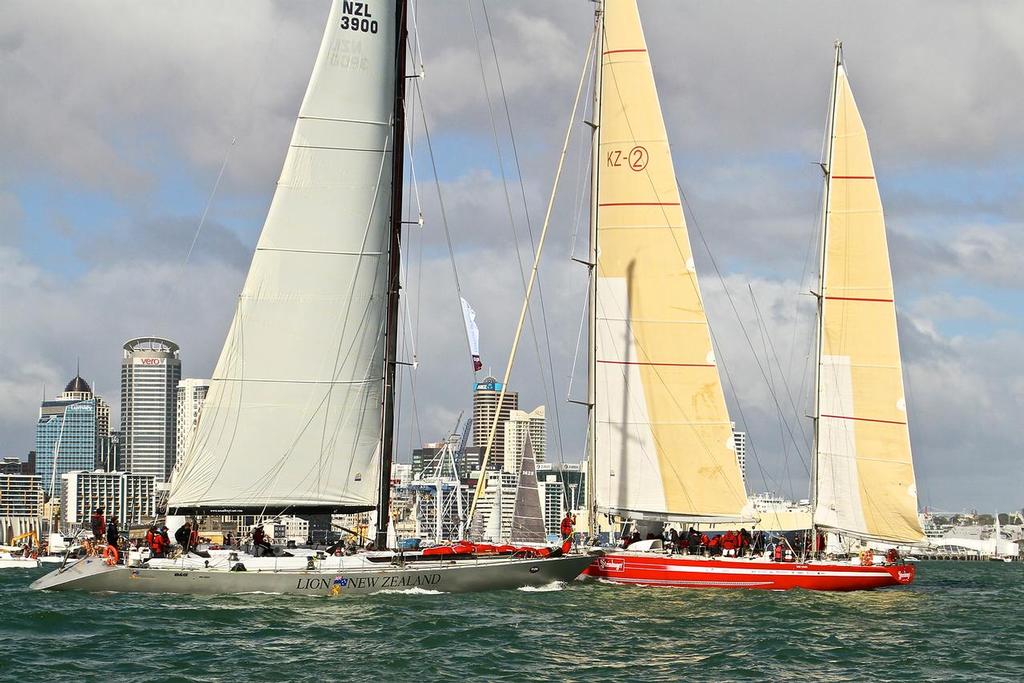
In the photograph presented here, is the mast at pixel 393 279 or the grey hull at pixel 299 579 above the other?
the mast at pixel 393 279

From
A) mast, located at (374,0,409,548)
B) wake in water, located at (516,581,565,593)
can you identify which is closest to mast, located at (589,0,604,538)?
wake in water, located at (516,581,565,593)

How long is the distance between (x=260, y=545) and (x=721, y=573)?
46.0 feet

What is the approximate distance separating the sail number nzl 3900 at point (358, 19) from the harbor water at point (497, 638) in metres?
14.9

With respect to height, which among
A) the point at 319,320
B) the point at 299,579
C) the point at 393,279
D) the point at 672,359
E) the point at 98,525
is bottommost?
the point at 299,579

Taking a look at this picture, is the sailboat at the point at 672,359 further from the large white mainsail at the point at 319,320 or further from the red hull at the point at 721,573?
the large white mainsail at the point at 319,320

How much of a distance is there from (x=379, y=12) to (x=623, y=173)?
1013 centimetres

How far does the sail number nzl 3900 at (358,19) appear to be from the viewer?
133ft

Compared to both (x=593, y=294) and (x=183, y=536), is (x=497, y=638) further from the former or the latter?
(x=593, y=294)

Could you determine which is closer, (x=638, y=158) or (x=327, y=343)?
(x=327, y=343)

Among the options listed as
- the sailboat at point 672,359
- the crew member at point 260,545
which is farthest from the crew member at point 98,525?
the sailboat at point 672,359

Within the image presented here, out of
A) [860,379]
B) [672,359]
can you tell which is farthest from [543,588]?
[860,379]

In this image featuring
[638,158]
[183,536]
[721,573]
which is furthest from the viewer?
[638,158]

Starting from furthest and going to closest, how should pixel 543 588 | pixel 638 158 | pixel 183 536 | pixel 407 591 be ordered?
pixel 638 158
pixel 543 588
pixel 183 536
pixel 407 591

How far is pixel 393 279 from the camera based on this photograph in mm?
40844
